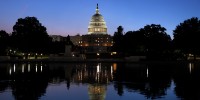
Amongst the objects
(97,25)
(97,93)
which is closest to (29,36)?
(97,93)

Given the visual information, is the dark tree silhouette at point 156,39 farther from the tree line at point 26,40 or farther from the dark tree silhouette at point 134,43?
the tree line at point 26,40

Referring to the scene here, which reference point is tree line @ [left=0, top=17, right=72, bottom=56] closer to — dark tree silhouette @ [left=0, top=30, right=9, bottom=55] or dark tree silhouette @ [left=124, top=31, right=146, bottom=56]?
dark tree silhouette @ [left=0, top=30, right=9, bottom=55]

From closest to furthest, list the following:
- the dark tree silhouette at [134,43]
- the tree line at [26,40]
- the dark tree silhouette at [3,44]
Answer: the dark tree silhouette at [3,44] < the tree line at [26,40] < the dark tree silhouette at [134,43]

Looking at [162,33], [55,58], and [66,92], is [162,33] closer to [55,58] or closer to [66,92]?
[55,58]

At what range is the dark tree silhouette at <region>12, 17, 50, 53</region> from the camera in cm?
7931

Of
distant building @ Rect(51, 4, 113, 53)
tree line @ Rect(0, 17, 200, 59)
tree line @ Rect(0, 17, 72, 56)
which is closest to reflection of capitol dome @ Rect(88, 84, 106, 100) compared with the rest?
tree line @ Rect(0, 17, 200, 59)

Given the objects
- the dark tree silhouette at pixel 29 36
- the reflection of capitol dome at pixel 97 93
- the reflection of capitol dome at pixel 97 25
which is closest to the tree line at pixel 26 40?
the dark tree silhouette at pixel 29 36

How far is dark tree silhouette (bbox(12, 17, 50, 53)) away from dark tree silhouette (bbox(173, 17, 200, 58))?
3198cm

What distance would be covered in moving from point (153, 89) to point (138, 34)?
241 feet

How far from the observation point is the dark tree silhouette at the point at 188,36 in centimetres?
8544

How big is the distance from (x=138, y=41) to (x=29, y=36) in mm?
26260

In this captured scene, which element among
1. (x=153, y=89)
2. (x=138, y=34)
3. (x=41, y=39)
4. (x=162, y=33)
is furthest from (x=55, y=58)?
(x=153, y=89)

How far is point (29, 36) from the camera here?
79562 millimetres

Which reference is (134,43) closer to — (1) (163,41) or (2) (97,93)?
(1) (163,41)
